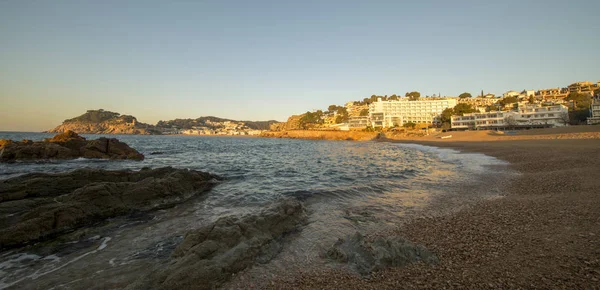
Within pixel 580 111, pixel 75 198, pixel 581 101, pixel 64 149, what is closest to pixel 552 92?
pixel 581 101

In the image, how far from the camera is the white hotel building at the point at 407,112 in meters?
131

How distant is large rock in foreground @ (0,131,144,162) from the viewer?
26.7m

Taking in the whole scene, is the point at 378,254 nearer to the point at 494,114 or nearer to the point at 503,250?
the point at 503,250

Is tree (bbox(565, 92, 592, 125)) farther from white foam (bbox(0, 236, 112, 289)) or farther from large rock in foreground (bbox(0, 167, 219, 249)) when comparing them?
white foam (bbox(0, 236, 112, 289))

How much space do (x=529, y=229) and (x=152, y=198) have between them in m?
Answer: 14.3

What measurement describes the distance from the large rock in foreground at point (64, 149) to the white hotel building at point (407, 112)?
116 metres

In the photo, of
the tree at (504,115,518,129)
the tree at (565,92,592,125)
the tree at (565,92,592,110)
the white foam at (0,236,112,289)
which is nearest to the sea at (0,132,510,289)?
the white foam at (0,236,112,289)

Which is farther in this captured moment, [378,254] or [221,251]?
[221,251]

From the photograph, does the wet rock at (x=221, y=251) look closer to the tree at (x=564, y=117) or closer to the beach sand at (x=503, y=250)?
the beach sand at (x=503, y=250)

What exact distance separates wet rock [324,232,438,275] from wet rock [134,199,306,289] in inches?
73.4

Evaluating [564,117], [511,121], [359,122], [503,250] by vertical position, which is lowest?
[503,250]

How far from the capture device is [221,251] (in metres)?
6.24

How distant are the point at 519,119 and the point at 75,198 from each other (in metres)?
111

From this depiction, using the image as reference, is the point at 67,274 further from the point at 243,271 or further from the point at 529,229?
the point at 529,229
